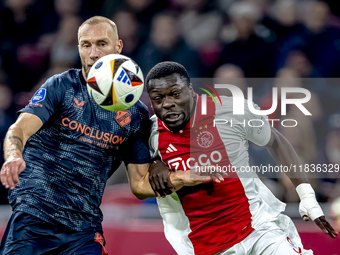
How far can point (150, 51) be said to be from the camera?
515 centimetres

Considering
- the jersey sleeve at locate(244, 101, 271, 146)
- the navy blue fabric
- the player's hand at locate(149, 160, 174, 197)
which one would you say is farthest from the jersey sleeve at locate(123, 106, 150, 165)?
the jersey sleeve at locate(244, 101, 271, 146)

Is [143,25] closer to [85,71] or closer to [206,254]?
[85,71]

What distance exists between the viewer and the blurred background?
12.8ft

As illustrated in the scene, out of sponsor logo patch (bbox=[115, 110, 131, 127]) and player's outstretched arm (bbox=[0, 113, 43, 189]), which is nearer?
player's outstretched arm (bbox=[0, 113, 43, 189])

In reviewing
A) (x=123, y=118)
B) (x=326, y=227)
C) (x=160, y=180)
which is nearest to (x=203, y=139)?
(x=160, y=180)

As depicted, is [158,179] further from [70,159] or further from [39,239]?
[39,239]

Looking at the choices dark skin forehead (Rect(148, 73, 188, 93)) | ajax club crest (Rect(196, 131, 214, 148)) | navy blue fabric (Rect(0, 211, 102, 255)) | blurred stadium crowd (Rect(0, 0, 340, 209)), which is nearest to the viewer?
navy blue fabric (Rect(0, 211, 102, 255))

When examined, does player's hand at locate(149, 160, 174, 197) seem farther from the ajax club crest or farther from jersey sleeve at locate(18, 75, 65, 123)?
jersey sleeve at locate(18, 75, 65, 123)

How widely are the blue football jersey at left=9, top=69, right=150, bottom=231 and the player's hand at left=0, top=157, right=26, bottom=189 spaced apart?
0.51 m

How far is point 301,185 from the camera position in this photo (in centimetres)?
288

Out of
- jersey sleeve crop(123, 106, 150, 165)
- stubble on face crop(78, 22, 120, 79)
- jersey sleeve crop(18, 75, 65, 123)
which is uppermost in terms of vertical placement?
stubble on face crop(78, 22, 120, 79)

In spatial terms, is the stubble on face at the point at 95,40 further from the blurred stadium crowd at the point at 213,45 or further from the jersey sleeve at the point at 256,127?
the blurred stadium crowd at the point at 213,45

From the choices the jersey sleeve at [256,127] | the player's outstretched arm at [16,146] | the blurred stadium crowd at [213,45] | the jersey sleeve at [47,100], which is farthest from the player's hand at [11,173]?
the blurred stadium crowd at [213,45]

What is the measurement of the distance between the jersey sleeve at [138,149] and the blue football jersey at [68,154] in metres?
0.08
